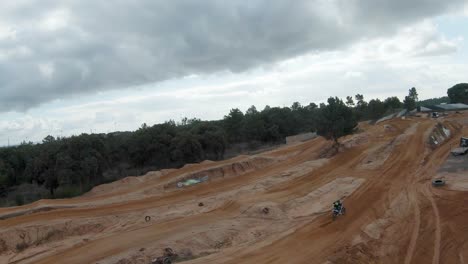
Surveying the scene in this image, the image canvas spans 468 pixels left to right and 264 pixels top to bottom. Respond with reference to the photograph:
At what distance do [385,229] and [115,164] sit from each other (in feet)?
139

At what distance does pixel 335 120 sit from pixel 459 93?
120 metres

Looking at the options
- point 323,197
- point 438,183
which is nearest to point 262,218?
point 323,197

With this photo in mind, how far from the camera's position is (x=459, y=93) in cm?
14688

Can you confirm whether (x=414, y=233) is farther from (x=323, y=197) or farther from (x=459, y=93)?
(x=459, y=93)

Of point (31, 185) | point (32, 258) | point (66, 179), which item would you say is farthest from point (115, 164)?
point (32, 258)

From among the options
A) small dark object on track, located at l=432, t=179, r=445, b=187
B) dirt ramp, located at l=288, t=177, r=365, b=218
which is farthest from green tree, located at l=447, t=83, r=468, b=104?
small dark object on track, located at l=432, t=179, r=445, b=187

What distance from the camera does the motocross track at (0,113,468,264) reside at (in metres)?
21.4

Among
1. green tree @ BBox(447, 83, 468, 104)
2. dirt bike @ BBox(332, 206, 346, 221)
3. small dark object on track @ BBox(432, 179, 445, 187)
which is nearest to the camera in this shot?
dirt bike @ BBox(332, 206, 346, 221)

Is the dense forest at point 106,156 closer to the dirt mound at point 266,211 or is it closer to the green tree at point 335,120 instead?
the green tree at point 335,120

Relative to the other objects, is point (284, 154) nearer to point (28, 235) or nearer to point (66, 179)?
point (66, 179)

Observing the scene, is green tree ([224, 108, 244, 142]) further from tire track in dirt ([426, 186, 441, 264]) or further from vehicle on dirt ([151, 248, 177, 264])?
vehicle on dirt ([151, 248, 177, 264])

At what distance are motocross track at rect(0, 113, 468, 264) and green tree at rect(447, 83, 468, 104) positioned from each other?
114360 millimetres

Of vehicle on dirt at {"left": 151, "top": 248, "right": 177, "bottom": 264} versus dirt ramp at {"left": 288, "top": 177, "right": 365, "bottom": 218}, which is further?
dirt ramp at {"left": 288, "top": 177, "right": 365, "bottom": 218}

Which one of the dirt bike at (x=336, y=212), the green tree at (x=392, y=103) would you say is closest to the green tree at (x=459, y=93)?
the green tree at (x=392, y=103)
